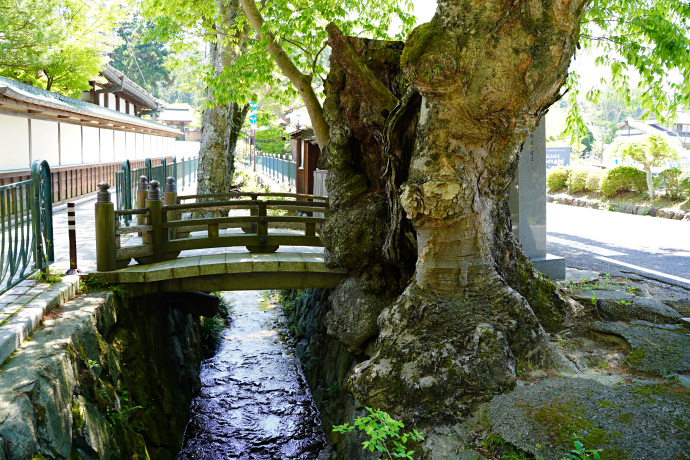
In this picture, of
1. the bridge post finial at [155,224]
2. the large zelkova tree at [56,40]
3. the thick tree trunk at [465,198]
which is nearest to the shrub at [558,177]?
the large zelkova tree at [56,40]

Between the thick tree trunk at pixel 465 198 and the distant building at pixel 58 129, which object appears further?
the distant building at pixel 58 129

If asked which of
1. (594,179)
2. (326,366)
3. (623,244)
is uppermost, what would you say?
(594,179)

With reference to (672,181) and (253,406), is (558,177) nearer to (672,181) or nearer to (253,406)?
(672,181)

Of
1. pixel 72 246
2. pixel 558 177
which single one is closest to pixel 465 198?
pixel 72 246

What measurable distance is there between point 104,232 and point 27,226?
3.81ft

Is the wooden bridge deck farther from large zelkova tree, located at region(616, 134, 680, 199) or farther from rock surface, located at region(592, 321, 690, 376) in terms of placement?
large zelkova tree, located at region(616, 134, 680, 199)

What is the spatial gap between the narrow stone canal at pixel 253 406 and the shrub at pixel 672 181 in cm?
1731

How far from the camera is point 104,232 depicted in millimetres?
7312

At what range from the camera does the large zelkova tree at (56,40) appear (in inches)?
547

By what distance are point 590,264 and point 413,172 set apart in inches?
285

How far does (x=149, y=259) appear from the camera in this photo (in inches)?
316

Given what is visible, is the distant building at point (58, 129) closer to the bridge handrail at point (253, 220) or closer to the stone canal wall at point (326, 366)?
the bridge handrail at point (253, 220)

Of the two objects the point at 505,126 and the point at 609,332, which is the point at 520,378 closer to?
the point at 609,332

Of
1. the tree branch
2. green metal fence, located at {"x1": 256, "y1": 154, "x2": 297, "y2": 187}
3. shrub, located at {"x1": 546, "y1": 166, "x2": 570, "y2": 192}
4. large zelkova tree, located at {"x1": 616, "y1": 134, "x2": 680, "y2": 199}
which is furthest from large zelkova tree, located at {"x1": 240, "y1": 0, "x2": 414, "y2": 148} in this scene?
shrub, located at {"x1": 546, "y1": 166, "x2": 570, "y2": 192}
